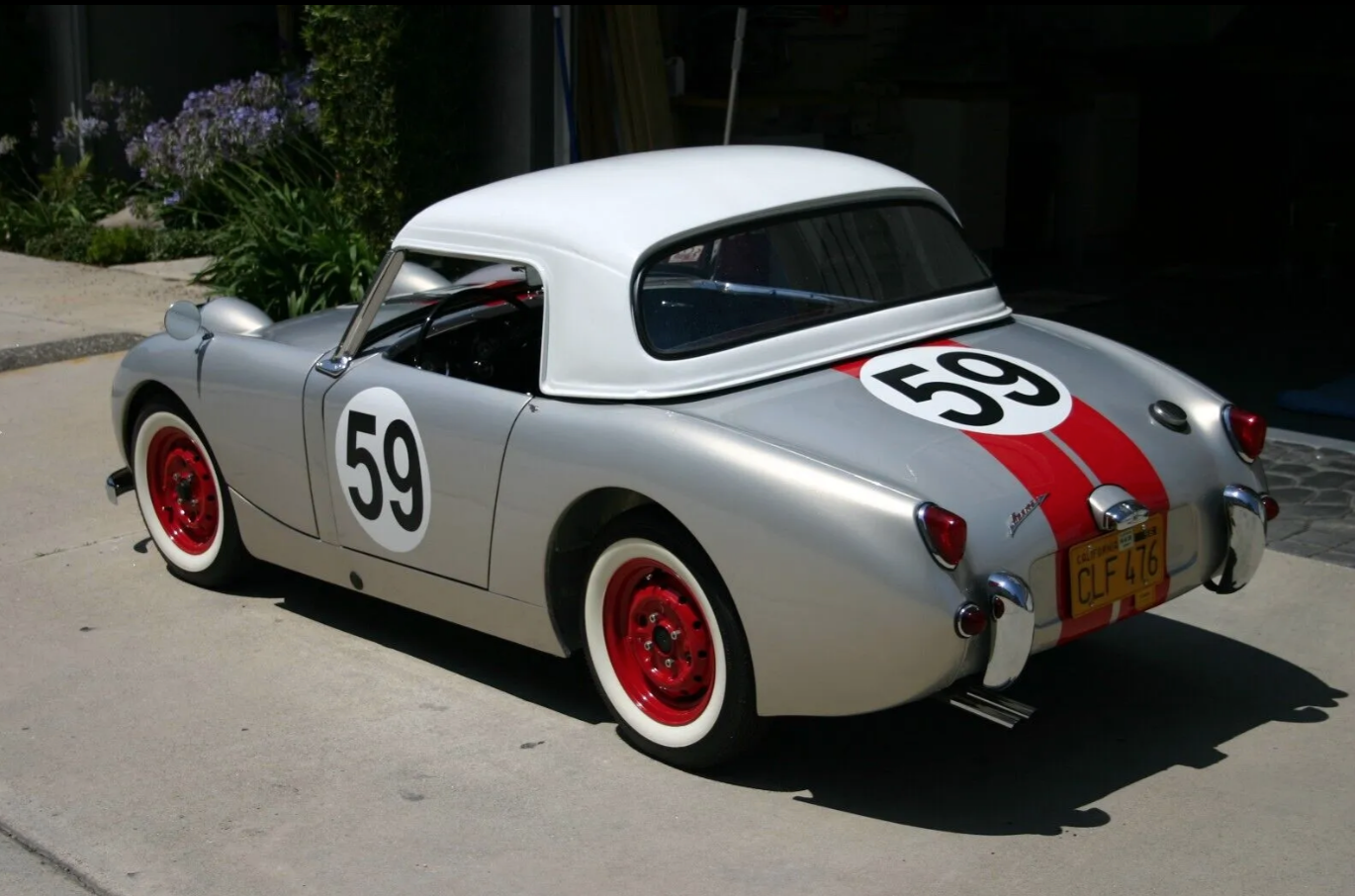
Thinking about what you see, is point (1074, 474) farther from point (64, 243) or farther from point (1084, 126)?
point (64, 243)

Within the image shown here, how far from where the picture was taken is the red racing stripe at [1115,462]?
Result: 4.41 meters

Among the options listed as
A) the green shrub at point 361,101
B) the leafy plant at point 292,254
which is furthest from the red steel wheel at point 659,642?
the green shrub at point 361,101

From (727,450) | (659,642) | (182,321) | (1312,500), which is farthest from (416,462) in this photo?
(1312,500)

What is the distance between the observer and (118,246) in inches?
485

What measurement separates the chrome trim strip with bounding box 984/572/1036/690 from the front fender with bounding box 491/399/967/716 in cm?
9

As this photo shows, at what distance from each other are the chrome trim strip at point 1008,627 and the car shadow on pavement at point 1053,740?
1.39 ft

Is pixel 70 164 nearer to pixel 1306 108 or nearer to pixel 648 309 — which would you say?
pixel 1306 108

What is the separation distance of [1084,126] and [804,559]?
31.0 feet

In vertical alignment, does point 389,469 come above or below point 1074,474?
below

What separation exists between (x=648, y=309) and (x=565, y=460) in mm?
490

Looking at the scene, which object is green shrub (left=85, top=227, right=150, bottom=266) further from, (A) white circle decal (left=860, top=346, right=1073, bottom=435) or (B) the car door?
(A) white circle decal (left=860, top=346, right=1073, bottom=435)

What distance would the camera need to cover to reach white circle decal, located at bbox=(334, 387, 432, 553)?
198 inches

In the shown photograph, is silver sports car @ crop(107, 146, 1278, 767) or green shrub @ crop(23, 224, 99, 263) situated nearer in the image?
silver sports car @ crop(107, 146, 1278, 767)

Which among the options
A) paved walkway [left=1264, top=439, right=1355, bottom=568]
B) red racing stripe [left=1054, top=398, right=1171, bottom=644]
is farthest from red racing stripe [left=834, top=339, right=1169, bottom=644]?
paved walkway [left=1264, top=439, right=1355, bottom=568]
